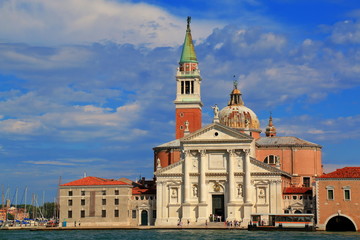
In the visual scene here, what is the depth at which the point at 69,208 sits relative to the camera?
8325 centimetres

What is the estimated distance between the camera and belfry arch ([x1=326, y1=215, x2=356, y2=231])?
238ft

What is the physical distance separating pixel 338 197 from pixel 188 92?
3343 cm

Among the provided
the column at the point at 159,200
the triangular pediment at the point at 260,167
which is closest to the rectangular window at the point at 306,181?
the triangular pediment at the point at 260,167

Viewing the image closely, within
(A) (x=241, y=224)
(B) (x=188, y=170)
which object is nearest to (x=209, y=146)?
(B) (x=188, y=170)

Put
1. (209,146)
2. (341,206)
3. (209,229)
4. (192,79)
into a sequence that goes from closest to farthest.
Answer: (341,206) < (209,229) < (209,146) < (192,79)

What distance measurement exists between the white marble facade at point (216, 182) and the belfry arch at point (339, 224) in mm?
6292

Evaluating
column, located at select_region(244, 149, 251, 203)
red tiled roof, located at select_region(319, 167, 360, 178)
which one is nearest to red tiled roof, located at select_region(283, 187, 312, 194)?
column, located at select_region(244, 149, 251, 203)

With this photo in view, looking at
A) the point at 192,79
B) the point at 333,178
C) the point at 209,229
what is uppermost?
the point at 192,79

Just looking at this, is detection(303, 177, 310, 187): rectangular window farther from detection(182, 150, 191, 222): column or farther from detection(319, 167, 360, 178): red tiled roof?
detection(319, 167, 360, 178): red tiled roof

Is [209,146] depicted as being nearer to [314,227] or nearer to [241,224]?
[241,224]

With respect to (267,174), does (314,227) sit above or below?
below

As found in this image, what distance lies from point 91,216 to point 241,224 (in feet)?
56.7

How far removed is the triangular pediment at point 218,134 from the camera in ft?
260

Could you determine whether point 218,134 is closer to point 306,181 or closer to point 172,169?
point 172,169
